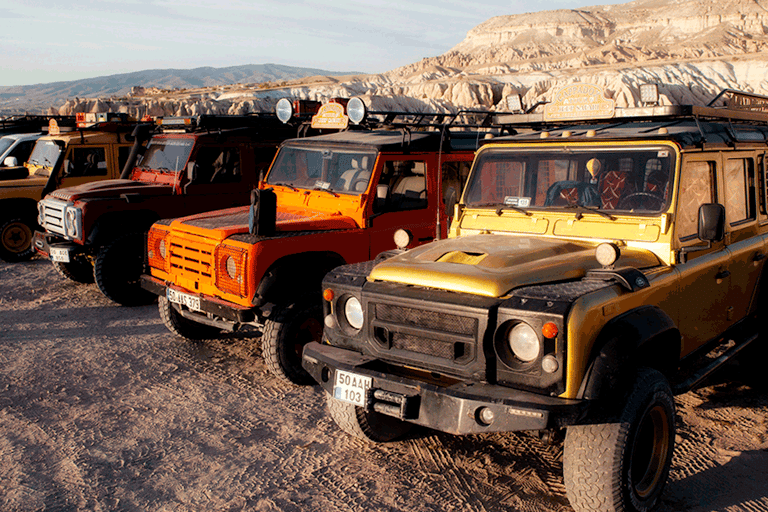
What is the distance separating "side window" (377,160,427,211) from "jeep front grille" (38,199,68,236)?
4.44m

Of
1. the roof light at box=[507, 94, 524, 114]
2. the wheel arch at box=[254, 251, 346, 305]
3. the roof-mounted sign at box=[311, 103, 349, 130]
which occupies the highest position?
the roof light at box=[507, 94, 524, 114]

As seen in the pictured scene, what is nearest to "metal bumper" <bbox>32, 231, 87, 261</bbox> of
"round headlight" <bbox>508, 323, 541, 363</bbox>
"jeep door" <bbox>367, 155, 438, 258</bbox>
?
"jeep door" <bbox>367, 155, 438, 258</bbox>

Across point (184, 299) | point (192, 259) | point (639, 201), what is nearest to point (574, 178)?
point (639, 201)

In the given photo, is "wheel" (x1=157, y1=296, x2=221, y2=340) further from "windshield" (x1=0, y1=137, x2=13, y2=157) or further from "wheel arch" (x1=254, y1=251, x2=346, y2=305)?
"windshield" (x1=0, y1=137, x2=13, y2=157)

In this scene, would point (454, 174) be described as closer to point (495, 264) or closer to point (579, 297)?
point (495, 264)

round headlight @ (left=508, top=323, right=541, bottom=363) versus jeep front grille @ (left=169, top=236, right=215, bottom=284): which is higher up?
round headlight @ (left=508, top=323, right=541, bottom=363)

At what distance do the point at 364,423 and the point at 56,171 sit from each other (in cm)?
823

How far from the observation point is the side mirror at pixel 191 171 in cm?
852

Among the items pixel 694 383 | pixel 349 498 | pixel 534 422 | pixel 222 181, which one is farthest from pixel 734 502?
pixel 222 181

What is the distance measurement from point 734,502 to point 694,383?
70 cm

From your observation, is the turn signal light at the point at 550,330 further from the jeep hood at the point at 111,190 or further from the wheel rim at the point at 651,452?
the jeep hood at the point at 111,190

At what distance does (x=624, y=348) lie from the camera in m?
3.27

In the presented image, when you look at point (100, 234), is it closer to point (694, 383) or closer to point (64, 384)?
point (64, 384)

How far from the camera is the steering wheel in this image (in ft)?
13.4
